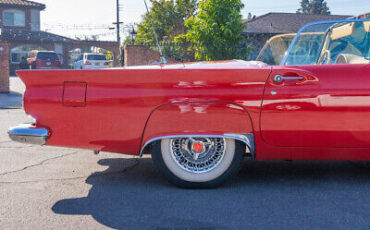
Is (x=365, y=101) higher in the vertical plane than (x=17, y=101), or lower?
higher

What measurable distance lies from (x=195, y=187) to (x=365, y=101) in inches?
61.6

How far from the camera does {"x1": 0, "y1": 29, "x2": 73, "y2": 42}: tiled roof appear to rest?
144ft

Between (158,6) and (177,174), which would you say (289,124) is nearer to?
(177,174)

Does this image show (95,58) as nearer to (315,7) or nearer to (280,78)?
(280,78)

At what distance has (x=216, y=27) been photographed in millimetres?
19156

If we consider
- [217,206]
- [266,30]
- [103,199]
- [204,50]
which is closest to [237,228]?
[217,206]

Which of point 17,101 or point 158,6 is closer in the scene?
point 17,101

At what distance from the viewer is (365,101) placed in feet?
11.8

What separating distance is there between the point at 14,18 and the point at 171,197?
49.0 metres

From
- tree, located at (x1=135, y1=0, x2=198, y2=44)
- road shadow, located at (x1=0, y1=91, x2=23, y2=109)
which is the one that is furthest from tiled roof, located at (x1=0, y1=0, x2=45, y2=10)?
road shadow, located at (x1=0, y1=91, x2=23, y2=109)

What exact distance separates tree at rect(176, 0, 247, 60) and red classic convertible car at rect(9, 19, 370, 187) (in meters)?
15.7

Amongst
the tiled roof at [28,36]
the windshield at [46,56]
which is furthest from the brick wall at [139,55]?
the tiled roof at [28,36]

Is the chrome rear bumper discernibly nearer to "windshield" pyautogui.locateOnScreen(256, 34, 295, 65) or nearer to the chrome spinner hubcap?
the chrome spinner hubcap

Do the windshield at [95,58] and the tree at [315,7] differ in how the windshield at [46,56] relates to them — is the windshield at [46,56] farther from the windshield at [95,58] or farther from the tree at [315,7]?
the tree at [315,7]
